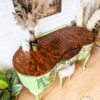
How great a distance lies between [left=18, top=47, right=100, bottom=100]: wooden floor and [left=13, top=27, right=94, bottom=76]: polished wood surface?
56 cm

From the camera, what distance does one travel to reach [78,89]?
80.7 inches

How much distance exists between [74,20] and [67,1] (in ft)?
1.21

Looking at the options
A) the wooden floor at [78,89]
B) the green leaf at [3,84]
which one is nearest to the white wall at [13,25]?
the green leaf at [3,84]

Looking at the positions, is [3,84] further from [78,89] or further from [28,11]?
[78,89]

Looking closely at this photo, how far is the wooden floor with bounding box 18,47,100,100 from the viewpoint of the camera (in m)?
1.96

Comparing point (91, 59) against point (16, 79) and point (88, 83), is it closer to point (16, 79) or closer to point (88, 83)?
point (88, 83)

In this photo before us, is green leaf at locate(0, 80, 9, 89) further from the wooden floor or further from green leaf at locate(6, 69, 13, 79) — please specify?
the wooden floor

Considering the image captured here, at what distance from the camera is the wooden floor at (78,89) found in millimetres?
1957

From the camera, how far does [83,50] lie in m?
1.94

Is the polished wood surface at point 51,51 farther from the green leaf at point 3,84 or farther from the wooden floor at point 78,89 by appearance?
the wooden floor at point 78,89

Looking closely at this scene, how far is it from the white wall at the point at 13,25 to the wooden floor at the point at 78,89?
0.61 meters

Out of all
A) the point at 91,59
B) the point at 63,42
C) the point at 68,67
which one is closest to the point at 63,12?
the point at 63,42

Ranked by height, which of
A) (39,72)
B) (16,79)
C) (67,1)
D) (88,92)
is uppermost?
(67,1)

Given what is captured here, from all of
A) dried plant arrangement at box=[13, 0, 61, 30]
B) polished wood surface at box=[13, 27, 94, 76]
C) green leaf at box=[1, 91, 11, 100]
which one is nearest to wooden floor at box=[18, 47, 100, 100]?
green leaf at box=[1, 91, 11, 100]
